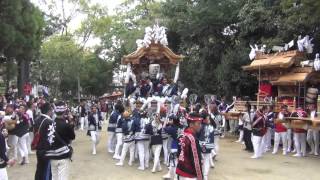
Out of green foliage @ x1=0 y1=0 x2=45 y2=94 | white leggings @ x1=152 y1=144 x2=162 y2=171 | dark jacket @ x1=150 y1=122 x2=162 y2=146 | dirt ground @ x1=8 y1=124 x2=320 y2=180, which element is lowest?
dirt ground @ x1=8 y1=124 x2=320 y2=180

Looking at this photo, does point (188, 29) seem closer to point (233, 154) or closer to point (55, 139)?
point (233, 154)

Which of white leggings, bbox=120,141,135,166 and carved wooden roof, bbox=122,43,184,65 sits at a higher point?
carved wooden roof, bbox=122,43,184,65

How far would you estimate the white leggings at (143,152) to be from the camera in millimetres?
12922

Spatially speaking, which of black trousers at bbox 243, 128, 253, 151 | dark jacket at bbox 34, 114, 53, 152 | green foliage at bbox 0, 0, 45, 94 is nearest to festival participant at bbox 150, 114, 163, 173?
dark jacket at bbox 34, 114, 53, 152

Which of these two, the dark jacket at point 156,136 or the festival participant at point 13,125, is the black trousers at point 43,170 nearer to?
the festival participant at point 13,125

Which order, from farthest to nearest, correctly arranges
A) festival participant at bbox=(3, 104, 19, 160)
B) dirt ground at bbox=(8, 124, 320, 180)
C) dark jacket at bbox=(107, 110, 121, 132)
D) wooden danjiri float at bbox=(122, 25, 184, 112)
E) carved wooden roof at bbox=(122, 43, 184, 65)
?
1. carved wooden roof at bbox=(122, 43, 184, 65)
2. wooden danjiri float at bbox=(122, 25, 184, 112)
3. dark jacket at bbox=(107, 110, 121, 132)
4. festival participant at bbox=(3, 104, 19, 160)
5. dirt ground at bbox=(8, 124, 320, 180)

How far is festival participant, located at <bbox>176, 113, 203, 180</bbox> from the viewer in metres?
6.62

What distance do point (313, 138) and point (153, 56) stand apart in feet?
21.8

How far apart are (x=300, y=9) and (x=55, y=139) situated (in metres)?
13.8

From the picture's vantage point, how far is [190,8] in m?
28.1

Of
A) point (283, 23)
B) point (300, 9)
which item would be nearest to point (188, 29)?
point (283, 23)

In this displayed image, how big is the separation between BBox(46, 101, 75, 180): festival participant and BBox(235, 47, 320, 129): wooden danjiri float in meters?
11.6

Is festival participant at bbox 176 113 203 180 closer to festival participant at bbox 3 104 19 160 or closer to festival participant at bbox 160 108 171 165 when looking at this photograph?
festival participant at bbox 160 108 171 165

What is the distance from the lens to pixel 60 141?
8227mm
